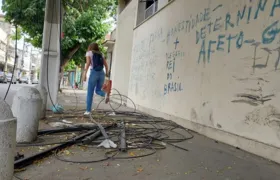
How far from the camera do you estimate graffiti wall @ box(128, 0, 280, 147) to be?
4.05 metres

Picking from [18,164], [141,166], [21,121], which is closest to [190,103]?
[141,166]

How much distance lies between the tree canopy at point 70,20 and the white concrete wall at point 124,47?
99.7 inches

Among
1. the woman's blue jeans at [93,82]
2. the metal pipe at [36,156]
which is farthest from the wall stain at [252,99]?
the woman's blue jeans at [93,82]

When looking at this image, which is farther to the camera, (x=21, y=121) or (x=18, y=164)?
(x=21, y=121)

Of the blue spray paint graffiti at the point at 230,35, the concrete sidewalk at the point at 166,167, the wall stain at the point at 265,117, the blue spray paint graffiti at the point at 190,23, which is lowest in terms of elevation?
the concrete sidewalk at the point at 166,167

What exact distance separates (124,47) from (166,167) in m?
11.6

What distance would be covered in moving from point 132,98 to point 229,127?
6.87 metres

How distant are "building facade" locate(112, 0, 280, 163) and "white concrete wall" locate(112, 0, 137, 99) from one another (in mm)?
4338

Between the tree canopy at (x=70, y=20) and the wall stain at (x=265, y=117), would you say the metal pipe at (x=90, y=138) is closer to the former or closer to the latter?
the wall stain at (x=265, y=117)

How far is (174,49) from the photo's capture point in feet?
24.3

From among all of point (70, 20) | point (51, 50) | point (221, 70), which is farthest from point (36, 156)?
point (70, 20)

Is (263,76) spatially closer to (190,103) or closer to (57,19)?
(190,103)

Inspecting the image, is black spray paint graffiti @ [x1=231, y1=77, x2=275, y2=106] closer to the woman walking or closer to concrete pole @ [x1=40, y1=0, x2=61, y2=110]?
the woman walking

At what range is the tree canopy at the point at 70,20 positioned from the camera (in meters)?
15.0
